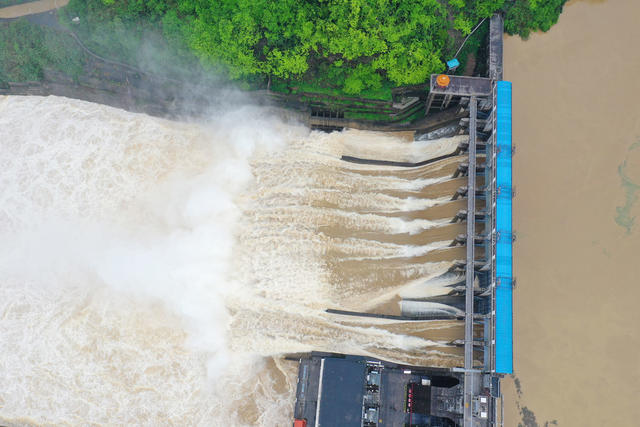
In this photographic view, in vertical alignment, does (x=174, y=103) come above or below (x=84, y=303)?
above

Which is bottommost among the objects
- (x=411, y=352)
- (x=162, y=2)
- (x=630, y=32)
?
(x=411, y=352)

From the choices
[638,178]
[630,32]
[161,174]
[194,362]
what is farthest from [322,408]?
A: [630,32]

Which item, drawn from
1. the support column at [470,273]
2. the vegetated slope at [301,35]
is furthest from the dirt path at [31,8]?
the support column at [470,273]

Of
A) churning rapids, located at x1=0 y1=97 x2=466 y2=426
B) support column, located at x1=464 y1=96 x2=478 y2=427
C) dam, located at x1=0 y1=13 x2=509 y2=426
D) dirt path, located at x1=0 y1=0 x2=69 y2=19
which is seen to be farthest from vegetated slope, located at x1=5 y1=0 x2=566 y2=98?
support column, located at x1=464 y1=96 x2=478 y2=427

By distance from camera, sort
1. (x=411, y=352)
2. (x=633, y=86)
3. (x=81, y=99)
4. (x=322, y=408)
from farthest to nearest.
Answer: (x=81, y=99)
(x=633, y=86)
(x=411, y=352)
(x=322, y=408)

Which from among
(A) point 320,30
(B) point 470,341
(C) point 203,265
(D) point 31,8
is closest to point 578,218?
(B) point 470,341

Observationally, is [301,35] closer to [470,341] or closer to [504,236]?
[504,236]

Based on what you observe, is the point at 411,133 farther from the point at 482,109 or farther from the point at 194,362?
the point at 194,362

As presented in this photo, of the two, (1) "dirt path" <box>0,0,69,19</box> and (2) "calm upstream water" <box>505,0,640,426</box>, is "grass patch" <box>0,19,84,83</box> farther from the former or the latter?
(2) "calm upstream water" <box>505,0,640,426</box>
